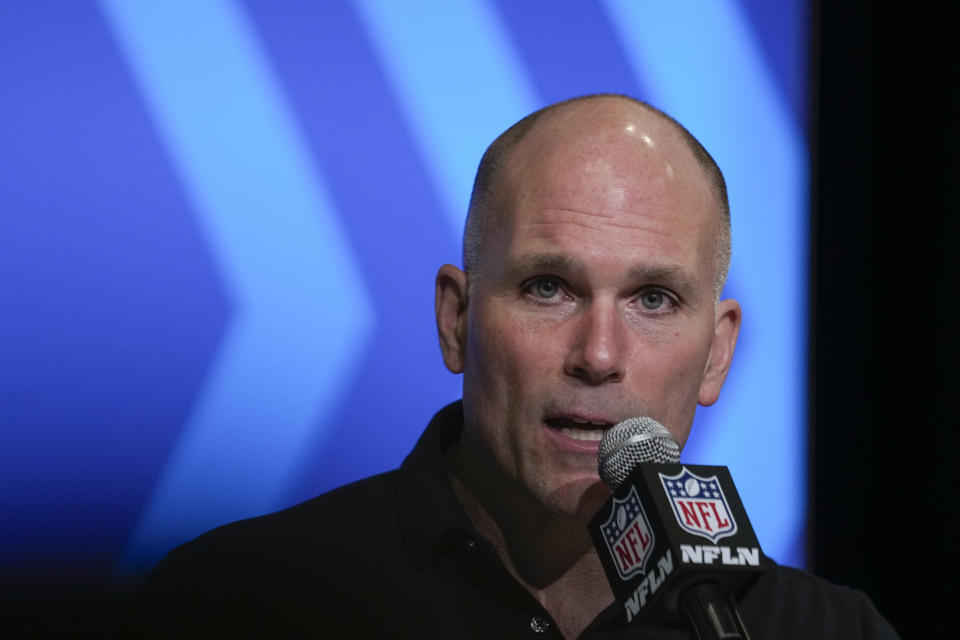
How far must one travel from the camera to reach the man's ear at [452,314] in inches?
76.1

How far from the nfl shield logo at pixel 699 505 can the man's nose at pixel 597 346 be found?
1.60 feet

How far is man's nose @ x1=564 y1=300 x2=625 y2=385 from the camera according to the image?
1.57 meters


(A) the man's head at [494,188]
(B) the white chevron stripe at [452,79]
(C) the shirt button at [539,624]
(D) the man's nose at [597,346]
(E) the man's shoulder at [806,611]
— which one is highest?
(B) the white chevron stripe at [452,79]

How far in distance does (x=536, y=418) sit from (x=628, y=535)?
0.56m

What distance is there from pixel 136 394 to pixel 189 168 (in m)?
0.47

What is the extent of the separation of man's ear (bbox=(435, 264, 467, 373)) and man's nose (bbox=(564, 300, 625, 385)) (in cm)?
33

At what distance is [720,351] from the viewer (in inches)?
77.0

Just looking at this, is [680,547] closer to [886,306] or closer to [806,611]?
[806,611]

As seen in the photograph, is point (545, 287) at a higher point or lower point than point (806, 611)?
higher

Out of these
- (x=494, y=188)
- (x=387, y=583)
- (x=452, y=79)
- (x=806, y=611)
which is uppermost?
(x=452, y=79)

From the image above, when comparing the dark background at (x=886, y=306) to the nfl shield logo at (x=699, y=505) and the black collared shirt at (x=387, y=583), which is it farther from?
the nfl shield logo at (x=699, y=505)

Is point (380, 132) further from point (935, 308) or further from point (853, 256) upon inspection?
point (935, 308)

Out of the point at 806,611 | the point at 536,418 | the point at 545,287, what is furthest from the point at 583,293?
the point at 806,611

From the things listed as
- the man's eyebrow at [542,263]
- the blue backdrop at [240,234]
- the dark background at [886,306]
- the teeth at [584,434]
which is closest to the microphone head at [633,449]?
the teeth at [584,434]
